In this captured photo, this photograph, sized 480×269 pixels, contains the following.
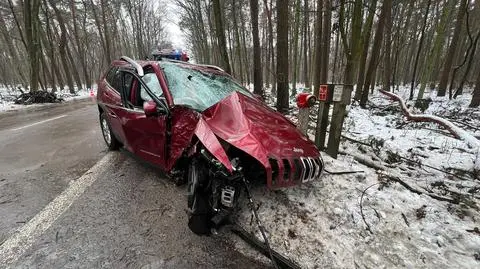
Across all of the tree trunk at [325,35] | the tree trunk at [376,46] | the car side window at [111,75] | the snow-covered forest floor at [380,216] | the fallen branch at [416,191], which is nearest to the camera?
the snow-covered forest floor at [380,216]

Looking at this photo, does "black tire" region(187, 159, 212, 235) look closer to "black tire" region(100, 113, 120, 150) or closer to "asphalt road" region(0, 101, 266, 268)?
"asphalt road" region(0, 101, 266, 268)

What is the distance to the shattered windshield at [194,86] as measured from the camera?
3.30 metres

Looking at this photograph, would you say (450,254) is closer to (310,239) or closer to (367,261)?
(367,261)

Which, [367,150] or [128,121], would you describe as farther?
[367,150]

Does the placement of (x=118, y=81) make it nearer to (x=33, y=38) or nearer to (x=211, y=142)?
(x=211, y=142)

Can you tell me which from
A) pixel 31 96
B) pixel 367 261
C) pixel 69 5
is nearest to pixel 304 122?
pixel 367 261

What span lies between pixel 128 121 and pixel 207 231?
2103 mm

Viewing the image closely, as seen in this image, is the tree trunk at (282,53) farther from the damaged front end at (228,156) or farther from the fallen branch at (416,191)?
the damaged front end at (228,156)

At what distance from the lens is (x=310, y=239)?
8.25 feet

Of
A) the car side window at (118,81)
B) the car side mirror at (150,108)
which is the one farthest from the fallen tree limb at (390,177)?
the car side window at (118,81)

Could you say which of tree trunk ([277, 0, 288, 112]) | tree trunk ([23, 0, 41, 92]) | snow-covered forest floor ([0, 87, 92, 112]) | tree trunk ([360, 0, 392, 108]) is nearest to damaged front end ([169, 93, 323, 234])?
tree trunk ([277, 0, 288, 112])

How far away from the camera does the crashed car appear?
8.29 ft

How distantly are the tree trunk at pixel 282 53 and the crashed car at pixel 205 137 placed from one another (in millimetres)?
3559

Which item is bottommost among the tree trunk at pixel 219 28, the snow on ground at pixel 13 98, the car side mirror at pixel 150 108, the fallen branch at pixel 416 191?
the snow on ground at pixel 13 98
